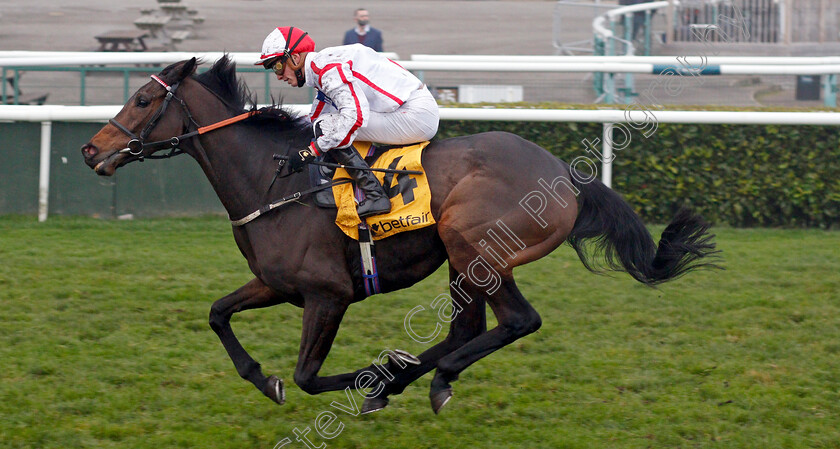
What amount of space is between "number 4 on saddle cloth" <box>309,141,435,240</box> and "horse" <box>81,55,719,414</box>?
0.05 meters

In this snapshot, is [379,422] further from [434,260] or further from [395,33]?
[395,33]

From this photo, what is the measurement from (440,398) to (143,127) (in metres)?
1.72

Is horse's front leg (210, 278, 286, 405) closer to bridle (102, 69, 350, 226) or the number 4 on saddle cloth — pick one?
bridle (102, 69, 350, 226)

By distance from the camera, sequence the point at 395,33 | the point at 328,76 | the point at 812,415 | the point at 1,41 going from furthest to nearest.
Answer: the point at 395,33, the point at 1,41, the point at 812,415, the point at 328,76

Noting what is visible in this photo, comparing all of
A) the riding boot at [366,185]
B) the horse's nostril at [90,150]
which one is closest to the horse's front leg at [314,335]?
the riding boot at [366,185]

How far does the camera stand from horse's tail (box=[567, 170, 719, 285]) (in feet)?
13.2

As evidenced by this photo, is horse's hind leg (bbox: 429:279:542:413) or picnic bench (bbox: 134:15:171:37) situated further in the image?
picnic bench (bbox: 134:15:171:37)

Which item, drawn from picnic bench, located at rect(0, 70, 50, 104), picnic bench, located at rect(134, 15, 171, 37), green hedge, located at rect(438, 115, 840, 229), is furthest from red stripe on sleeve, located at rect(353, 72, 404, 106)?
picnic bench, located at rect(134, 15, 171, 37)

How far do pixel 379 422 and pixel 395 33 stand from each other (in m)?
13.1

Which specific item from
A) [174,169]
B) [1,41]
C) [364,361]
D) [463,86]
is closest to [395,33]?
[1,41]

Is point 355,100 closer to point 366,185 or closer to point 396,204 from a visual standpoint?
point 366,185

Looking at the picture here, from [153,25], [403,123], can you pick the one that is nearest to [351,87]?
[403,123]

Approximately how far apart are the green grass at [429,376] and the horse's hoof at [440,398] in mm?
125

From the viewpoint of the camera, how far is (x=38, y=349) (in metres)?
4.63
